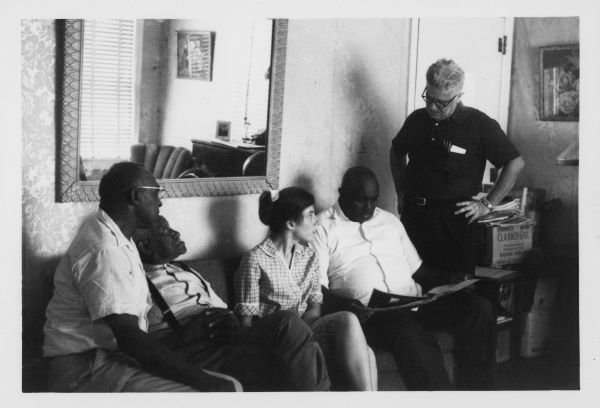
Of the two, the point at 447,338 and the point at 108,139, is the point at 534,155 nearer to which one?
the point at 447,338

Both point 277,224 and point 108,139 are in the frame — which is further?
point 277,224

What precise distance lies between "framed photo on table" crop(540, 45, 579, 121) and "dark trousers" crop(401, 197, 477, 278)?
39.2 inches

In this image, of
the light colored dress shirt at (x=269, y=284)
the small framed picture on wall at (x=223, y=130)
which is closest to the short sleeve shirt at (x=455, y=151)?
the light colored dress shirt at (x=269, y=284)

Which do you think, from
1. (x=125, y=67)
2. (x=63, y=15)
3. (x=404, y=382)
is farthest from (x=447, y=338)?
(x=63, y=15)

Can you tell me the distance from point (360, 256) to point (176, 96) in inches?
43.5

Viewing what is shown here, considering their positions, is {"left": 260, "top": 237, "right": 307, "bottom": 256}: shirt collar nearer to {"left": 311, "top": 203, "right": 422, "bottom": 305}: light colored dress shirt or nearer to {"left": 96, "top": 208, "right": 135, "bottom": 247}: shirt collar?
{"left": 311, "top": 203, "right": 422, "bottom": 305}: light colored dress shirt

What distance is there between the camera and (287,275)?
299 centimetres

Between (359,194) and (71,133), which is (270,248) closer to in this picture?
(359,194)

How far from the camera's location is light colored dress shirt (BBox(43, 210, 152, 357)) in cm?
224

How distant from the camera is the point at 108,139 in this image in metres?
2.77

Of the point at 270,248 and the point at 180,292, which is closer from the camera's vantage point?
the point at 180,292

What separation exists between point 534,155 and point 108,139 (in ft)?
8.46

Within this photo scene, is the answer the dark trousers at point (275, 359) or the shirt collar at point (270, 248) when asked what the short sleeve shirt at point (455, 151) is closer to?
the shirt collar at point (270, 248)

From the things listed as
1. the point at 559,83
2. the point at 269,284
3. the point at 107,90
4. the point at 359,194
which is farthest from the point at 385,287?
the point at 559,83
